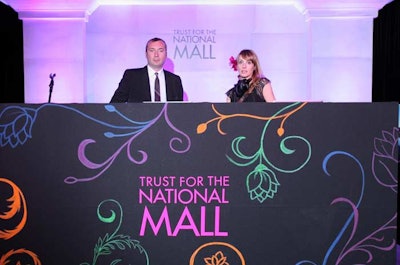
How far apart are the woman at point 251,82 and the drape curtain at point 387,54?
2642mm

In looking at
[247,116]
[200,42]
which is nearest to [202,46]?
[200,42]

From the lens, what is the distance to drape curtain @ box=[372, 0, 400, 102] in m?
5.17

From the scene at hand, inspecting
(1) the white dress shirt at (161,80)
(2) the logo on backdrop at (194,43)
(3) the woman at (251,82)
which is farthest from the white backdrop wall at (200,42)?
(3) the woman at (251,82)

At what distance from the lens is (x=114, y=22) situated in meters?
6.02

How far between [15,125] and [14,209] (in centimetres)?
35

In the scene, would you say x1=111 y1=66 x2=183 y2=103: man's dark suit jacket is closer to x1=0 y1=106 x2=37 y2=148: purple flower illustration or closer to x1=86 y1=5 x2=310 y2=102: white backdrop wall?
x1=0 y1=106 x2=37 y2=148: purple flower illustration

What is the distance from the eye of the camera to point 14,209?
1.90 meters

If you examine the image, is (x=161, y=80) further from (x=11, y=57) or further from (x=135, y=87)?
(x=11, y=57)

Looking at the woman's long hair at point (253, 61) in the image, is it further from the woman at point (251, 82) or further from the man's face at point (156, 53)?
the man's face at point (156, 53)

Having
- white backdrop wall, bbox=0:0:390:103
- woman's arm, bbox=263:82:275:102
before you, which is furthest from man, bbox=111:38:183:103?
white backdrop wall, bbox=0:0:390:103

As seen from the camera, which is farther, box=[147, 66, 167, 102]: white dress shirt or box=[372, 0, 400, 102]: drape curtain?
box=[372, 0, 400, 102]: drape curtain

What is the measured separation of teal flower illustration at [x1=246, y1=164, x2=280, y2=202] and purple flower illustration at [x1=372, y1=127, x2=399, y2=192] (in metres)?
0.43

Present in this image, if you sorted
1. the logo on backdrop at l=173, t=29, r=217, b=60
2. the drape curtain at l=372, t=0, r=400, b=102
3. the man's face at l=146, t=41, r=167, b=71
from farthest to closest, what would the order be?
the logo on backdrop at l=173, t=29, r=217, b=60 → the drape curtain at l=372, t=0, r=400, b=102 → the man's face at l=146, t=41, r=167, b=71

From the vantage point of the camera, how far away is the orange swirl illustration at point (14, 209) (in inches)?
74.5
